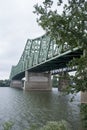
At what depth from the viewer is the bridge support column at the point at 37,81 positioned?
131375 millimetres

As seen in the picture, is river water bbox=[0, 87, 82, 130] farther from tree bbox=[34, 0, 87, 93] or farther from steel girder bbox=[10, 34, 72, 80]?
steel girder bbox=[10, 34, 72, 80]

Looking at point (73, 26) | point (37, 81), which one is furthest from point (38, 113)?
point (37, 81)

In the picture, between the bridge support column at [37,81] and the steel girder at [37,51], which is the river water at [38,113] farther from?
the bridge support column at [37,81]

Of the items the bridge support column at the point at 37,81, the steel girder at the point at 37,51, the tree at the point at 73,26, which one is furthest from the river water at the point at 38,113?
the bridge support column at the point at 37,81

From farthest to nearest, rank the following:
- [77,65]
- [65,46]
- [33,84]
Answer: [33,84]
[65,46]
[77,65]

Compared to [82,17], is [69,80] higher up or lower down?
lower down

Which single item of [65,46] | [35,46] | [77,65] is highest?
[35,46]

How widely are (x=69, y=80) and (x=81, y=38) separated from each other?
936mm

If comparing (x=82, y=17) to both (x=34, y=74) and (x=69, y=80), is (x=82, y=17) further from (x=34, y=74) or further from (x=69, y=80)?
(x=34, y=74)

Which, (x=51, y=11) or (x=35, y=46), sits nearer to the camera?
(x=51, y=11)

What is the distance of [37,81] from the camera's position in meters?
132

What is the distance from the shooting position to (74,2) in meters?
6.59

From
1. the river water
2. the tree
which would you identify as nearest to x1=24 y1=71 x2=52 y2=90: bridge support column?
the river water

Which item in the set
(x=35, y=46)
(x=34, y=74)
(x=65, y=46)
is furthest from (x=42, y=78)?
(x=65, y=46)
